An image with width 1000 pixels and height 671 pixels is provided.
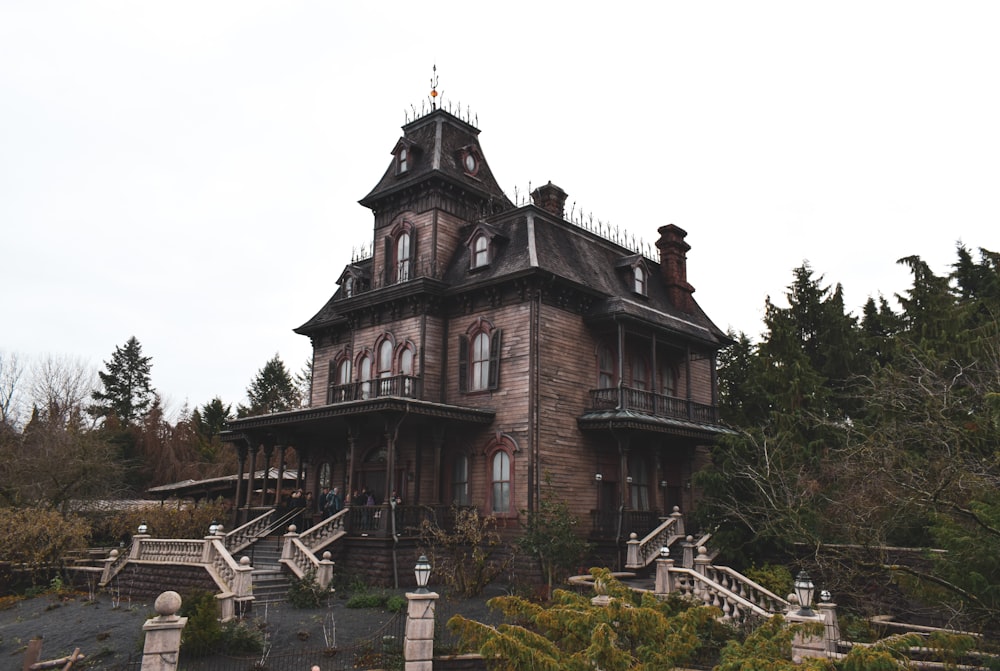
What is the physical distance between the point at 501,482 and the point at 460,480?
181cm

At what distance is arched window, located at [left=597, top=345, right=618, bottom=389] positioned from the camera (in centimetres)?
2629

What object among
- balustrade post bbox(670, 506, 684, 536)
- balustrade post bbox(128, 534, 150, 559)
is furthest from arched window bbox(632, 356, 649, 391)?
balustrade post bbox(128, 534, 150, 559)

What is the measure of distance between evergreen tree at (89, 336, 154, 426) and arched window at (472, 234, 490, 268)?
162 feet

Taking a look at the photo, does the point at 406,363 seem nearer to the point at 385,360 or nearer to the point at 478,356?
→ the point at 385,360

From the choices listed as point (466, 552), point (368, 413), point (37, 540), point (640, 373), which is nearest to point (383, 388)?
point (368, 413)

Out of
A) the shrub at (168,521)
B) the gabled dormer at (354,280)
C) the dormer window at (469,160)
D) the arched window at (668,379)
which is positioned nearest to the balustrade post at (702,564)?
the arched window at (668,379)

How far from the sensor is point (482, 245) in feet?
88.0

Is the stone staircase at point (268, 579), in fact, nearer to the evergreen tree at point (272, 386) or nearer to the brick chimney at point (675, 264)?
Answer: the brick chimney at point (675, 264)

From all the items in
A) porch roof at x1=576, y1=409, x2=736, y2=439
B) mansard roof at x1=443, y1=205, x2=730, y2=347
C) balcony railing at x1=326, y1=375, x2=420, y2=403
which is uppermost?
mansard roof at x1=443, y1=205, x2=730, y2=347

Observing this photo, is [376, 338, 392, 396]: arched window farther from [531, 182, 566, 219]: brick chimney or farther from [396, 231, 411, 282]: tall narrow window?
[531, 182, 566, 219]: brick chimney

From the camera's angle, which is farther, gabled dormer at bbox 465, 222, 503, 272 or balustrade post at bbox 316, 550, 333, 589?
gabled dormer at bbox 465, 222, 503, 272

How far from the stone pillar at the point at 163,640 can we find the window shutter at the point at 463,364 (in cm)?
1535

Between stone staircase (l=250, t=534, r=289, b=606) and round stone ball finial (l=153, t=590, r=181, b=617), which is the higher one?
round stone ball finial (l=153, t=590, r=181, b=617)

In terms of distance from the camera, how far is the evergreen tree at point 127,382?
66.7m
